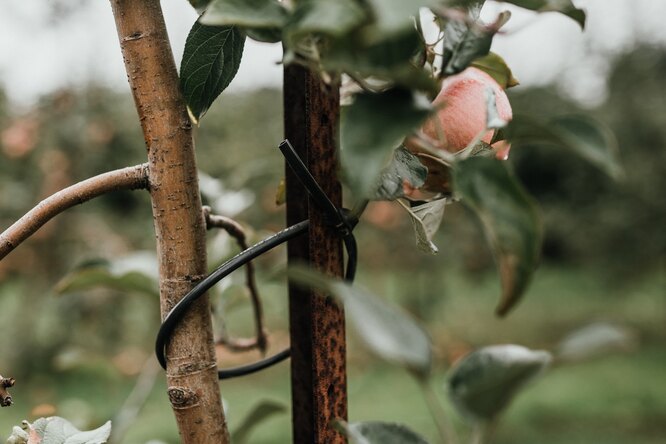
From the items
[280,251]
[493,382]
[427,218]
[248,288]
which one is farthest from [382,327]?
[280,251]

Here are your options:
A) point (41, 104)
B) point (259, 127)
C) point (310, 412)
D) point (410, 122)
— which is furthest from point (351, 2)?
point (259, 127)

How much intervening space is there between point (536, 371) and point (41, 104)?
12.0 feet

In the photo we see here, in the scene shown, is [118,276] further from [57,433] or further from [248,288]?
[57,433]

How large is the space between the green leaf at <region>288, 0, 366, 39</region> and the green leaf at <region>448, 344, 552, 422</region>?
144 millimetres

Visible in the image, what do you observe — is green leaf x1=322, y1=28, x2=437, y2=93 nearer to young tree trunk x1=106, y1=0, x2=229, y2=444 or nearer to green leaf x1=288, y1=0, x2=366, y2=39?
green leaf x1=288, y1=0, x2=366, y2=39

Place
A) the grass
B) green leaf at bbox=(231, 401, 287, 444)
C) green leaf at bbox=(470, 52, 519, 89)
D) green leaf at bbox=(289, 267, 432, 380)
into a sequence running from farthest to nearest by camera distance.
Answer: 1. the grass
2. green leaf at bbox=(231, 401, 287, 444)
3. green leaf at bbox=(470, 52, 519, 89)
4. green leaf at bbox=(289, 267, 432, 380)

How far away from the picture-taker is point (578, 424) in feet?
10.1

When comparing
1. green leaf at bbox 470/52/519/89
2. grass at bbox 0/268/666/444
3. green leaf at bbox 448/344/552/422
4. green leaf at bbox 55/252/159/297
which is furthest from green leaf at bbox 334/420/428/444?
grass at bbox 0/268/666/444

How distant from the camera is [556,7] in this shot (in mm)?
306

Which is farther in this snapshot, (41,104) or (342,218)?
(41,104)

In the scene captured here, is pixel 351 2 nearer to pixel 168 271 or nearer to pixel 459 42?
pixel 459 42

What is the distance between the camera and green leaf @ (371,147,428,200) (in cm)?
35

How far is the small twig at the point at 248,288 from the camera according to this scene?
481mm

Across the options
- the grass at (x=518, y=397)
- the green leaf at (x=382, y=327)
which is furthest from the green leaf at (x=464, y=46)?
the grass at (x=518, y=397)
